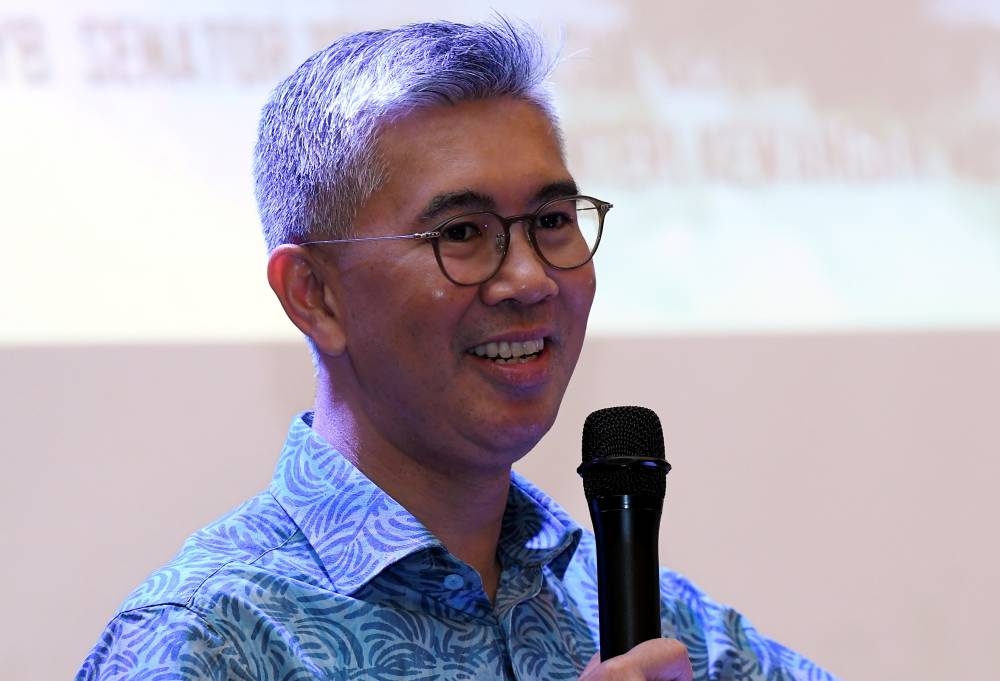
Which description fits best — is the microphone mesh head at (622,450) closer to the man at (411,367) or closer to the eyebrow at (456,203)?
the man at (411,367)

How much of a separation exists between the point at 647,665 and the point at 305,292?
0.74m

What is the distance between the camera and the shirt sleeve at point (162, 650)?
1.56 meters

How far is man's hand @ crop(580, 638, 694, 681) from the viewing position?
1458mm

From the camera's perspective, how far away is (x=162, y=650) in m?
1.58

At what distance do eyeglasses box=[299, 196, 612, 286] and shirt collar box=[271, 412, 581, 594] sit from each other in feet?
1.02

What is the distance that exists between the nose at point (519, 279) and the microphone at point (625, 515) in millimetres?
195

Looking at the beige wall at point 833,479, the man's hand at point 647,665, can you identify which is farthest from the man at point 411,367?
the beige wall at point 833,479

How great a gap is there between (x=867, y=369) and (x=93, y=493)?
5.52 ft

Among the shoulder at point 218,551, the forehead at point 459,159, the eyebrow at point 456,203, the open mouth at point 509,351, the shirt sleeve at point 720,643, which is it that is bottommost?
the shirt sleeve at point 720,643

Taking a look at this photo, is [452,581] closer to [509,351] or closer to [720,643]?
Result: [509,351]

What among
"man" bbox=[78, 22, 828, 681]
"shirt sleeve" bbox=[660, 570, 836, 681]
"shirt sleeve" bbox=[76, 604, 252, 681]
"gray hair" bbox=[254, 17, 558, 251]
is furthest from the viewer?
"shirt sleeve" bbox=[660, 570, 836, 681]

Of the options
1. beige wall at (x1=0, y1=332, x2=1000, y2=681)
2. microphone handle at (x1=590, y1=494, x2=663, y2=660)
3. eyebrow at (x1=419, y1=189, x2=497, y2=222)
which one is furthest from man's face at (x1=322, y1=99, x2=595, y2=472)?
beige wall at (x1=0, y1=332, x2=1000, y2=681)

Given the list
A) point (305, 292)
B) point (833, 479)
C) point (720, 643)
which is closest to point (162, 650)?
point (305, 292)

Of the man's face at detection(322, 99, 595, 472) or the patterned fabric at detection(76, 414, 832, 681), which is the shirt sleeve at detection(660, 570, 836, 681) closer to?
the patterned fabric at detection(76, 414, 832, 681)
